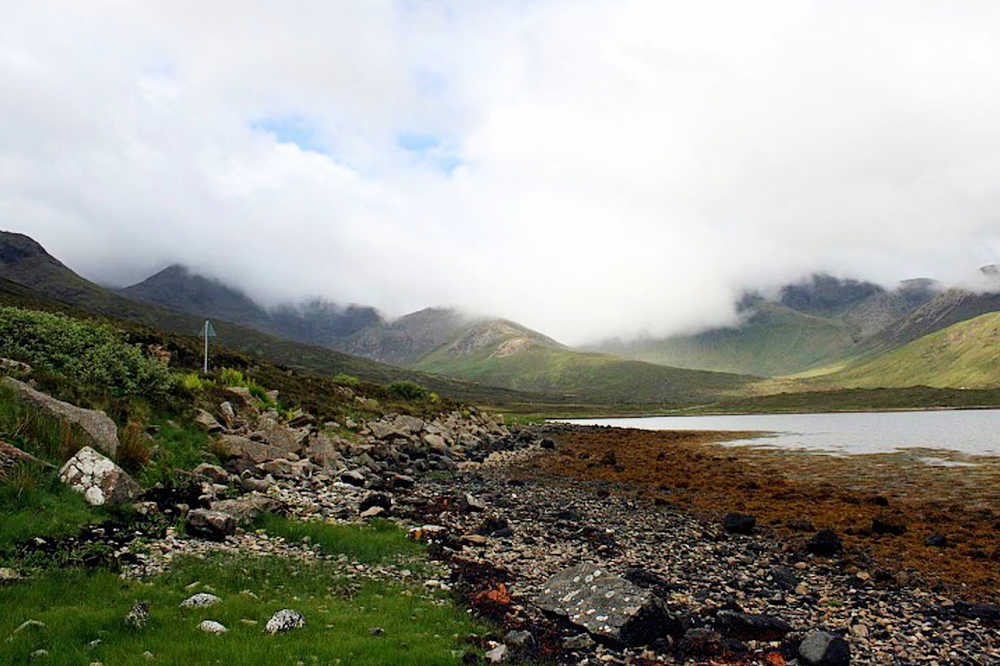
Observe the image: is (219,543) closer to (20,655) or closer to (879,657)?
(20,655)

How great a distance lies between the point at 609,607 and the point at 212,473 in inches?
597

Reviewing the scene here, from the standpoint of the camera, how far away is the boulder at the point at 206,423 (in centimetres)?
2556

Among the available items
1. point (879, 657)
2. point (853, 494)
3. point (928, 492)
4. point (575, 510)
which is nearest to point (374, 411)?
point (575, 510)

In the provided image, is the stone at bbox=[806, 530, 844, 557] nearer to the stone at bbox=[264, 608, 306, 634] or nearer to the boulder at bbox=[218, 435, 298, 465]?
the stone at bbox=[264, 608, 306, 634]

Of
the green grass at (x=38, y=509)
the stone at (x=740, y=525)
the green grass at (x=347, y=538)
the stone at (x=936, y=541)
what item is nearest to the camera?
the green grass at (x=38, y=509)

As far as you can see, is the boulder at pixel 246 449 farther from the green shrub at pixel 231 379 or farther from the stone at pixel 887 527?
the stone at pixel 887 527

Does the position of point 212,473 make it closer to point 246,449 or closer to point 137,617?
point 246,449

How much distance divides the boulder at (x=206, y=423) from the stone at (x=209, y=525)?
32.1 feet

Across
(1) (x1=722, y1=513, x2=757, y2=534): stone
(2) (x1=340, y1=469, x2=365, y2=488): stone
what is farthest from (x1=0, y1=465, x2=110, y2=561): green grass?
(1) (x1=722, y1=513, x2=757, y2=534): stone

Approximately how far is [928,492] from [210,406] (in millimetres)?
42122

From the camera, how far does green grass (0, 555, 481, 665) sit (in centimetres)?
950

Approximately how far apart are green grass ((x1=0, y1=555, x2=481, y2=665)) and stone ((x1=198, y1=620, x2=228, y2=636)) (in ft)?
0.42

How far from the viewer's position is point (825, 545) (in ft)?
71.1

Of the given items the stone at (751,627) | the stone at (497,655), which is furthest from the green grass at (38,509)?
the stone at (751,627)
